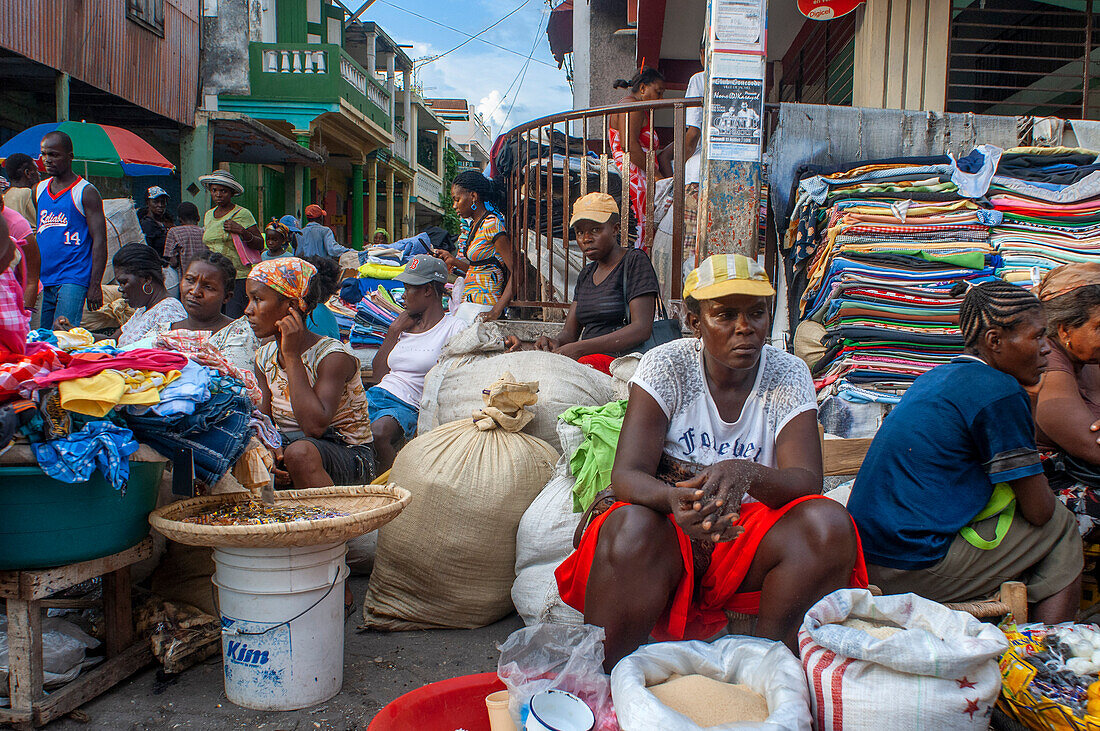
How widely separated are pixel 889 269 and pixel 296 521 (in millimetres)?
2989

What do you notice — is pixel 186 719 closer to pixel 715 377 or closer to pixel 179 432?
pixel 179 432

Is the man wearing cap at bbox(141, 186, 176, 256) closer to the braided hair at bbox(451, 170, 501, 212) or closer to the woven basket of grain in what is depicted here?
the braided hair at bbox(451, 170, 501, 212)

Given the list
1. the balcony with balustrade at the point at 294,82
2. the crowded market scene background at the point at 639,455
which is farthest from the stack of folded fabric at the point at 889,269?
the balcony with balustrade at the point at 294,82

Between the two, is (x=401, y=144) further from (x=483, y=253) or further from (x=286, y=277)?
(x=286, y=277)

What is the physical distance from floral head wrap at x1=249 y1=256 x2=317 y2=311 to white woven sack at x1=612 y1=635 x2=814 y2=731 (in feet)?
7.22

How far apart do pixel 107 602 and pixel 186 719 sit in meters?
0.47

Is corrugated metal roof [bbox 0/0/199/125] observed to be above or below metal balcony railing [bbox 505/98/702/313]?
above

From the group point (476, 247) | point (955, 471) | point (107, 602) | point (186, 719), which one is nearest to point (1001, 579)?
point (955, 471)

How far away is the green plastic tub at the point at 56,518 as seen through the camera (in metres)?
2.12

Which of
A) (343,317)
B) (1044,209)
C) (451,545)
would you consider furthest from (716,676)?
(343,317)

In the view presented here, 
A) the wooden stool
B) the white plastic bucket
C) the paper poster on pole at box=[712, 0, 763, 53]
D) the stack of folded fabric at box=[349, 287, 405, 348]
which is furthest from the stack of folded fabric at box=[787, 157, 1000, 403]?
the wooden stool

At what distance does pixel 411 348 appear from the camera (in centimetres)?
463

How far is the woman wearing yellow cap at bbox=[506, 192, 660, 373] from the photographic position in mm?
4191

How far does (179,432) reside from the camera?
2.44 metres
